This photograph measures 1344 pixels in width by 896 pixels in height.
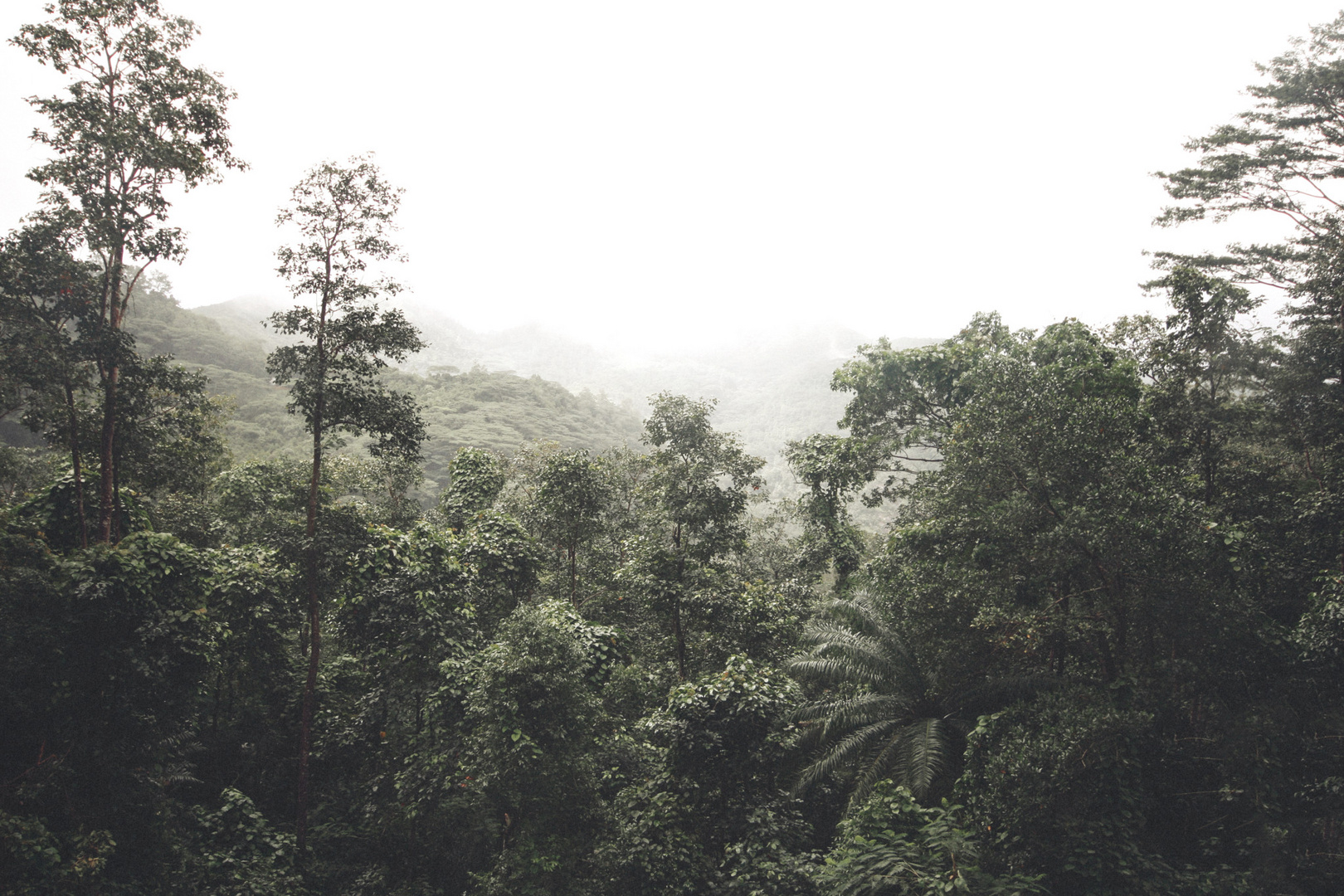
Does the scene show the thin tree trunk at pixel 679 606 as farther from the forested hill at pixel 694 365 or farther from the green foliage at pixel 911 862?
the forested hill at pixel 694 365

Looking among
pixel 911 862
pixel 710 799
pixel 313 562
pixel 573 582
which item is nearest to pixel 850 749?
pixel 710 799

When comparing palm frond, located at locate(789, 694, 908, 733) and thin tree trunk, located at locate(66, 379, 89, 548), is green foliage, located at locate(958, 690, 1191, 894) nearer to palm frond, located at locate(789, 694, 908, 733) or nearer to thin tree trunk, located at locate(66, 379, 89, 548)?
palm frond, located at locate(789, 694, 908, 733)

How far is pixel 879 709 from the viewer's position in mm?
11164

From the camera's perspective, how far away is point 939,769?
32.3 ft

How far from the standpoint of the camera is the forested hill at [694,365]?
104m

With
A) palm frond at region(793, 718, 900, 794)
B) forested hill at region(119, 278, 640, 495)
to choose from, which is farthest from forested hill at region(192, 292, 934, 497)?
palm frond at region(793, 718, 900, 794)

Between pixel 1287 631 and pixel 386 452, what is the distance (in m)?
14.2

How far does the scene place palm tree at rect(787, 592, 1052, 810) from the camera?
10.0 metres

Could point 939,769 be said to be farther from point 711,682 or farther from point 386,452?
point 386,452

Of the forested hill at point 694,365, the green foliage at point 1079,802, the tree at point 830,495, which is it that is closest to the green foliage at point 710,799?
the green foliage at point 1079,802

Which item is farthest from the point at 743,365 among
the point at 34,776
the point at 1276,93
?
the point at 34,776

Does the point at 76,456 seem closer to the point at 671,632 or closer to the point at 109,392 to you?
the point at 109,392

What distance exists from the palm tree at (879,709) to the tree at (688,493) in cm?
269

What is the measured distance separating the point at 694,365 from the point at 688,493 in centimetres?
13967
